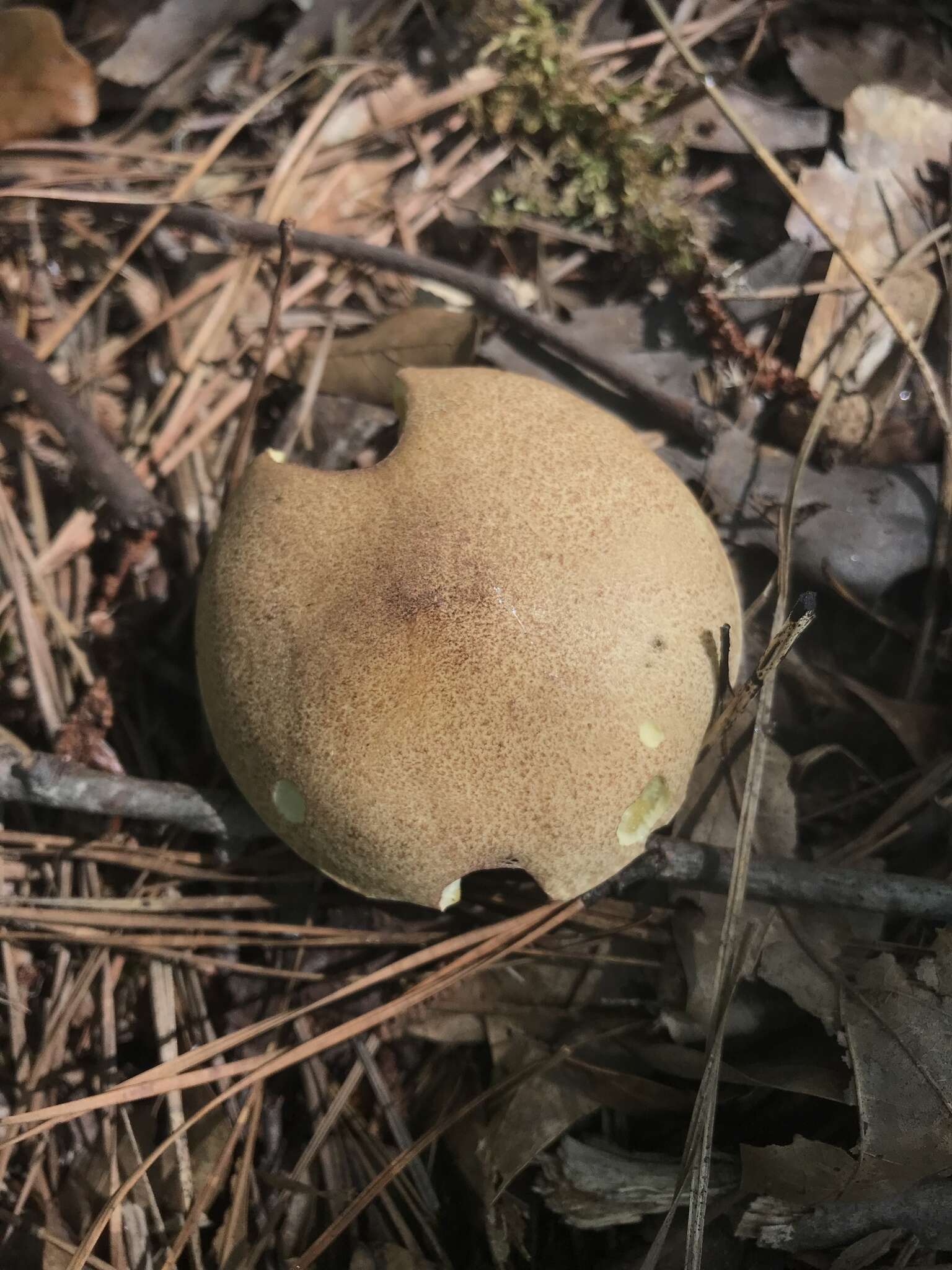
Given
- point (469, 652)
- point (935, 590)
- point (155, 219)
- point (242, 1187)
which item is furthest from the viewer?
point (155, 219)

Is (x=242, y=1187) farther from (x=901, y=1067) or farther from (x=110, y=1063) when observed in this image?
(x=901, y=1067)

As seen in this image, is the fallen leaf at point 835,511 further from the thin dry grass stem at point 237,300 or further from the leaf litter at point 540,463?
the thin dry grass stem at point 237,300

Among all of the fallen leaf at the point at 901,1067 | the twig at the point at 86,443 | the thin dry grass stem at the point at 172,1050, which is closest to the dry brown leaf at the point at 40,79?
the twig at the point at 86,443

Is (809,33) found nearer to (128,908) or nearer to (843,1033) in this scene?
(843,1033)

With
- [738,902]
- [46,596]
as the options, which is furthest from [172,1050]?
[738,902]

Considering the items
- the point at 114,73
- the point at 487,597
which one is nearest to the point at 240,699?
the point at 487,597
